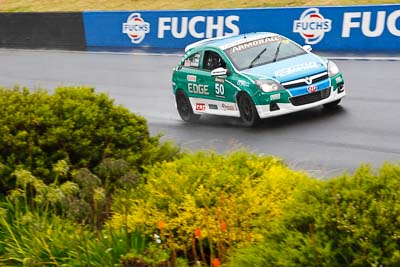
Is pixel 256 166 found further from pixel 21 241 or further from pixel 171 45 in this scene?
pixel 171 45

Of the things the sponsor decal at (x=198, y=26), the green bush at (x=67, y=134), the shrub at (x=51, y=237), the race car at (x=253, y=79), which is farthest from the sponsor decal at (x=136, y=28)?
the shrub at (x=51, y=237)

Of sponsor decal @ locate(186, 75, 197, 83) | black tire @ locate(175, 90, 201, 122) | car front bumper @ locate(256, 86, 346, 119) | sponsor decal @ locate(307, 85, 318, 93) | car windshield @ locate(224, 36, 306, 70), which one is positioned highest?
car windshield @ locate(224, 36, 306, 70)

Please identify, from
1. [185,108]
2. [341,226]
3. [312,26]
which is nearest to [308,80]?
[185,108]

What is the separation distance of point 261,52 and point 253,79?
3.66ft

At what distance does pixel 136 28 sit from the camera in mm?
30719

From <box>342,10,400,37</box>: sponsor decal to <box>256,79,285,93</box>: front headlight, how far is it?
7.64 m

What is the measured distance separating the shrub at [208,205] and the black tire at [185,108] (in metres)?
10.4

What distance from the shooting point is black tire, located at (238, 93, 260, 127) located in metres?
15.2

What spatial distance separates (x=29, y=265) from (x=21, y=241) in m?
0.68

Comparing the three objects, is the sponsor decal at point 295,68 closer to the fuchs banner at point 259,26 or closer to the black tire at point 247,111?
the black tire at point 247,111

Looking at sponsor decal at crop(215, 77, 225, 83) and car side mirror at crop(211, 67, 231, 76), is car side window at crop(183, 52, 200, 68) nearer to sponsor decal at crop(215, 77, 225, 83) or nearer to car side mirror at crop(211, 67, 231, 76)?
sponsor decal at crop(215, 77, 225, 83)

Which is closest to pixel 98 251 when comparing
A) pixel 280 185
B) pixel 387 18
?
pixel 280 185

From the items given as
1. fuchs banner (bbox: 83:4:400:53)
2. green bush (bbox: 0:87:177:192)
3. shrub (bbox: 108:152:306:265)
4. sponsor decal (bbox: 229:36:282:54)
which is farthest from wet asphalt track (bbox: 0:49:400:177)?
shrub (bbox: 108:152:306:265)

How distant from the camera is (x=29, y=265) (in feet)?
19.7
